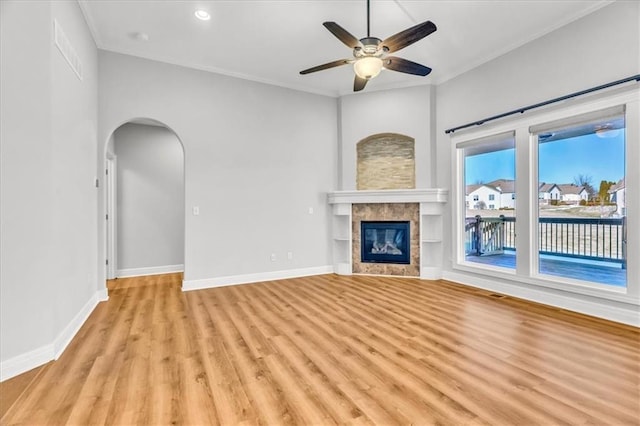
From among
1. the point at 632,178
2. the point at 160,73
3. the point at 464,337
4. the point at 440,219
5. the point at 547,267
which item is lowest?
the point at 464,337

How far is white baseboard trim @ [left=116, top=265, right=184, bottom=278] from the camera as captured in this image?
5620 millimetres

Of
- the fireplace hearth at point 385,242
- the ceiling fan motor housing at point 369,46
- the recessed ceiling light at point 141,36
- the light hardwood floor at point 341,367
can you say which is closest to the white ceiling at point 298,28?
the recessed ceiling light at point 141,36

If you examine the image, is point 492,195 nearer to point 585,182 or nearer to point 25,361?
point 585,182

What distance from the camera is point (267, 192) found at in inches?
212

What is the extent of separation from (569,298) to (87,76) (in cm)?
610

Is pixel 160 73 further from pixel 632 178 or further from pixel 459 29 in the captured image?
pixel 632 178

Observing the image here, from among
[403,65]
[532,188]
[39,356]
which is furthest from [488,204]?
[39,356]

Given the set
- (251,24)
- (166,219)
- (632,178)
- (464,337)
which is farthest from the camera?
(166,219)

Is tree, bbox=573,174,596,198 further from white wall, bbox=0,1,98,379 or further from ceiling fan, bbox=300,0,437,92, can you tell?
white wall, bbox=0,1,98,379

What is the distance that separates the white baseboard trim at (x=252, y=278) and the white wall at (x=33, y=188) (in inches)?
75.4

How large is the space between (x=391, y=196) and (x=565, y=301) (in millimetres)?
2749

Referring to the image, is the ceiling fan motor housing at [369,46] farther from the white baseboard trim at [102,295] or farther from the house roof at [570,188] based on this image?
the white baseboard trim at [102,295]

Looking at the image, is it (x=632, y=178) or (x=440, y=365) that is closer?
(x=440, y=365)

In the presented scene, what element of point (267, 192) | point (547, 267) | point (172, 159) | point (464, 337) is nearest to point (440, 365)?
point (464, 337)
